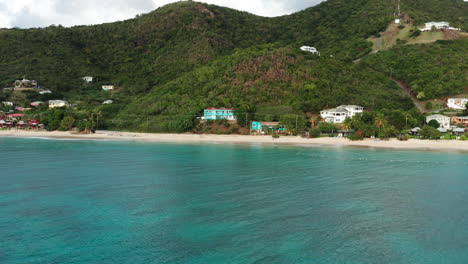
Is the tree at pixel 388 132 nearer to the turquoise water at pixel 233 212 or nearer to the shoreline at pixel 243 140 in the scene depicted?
the shoreline at pixel 243 140

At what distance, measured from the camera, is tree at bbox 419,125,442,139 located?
5947 cm

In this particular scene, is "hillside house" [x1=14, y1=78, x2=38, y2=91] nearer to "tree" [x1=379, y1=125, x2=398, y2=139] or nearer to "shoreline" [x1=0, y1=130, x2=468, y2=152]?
"shoreline" [x1=0, y1=130, x2=468, y2=152]

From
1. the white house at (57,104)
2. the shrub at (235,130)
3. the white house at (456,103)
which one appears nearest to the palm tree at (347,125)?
the shrub at (235,130)

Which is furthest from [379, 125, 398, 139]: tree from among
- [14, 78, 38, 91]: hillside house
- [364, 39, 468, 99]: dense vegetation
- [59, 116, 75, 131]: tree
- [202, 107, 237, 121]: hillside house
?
[14, 78, 38, 91]: hillside house

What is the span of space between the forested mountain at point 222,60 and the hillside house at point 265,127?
4585 mm

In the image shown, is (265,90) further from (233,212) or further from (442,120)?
(233,212)

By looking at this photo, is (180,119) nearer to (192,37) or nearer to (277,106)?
(277,106)

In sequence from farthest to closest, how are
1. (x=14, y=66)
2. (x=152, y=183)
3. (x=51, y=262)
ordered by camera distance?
Answer: (x=14, y=66), (x=152, y=183), (x=51, y=262)

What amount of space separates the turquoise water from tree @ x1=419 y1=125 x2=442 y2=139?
60.1 ft

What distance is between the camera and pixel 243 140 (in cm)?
6725

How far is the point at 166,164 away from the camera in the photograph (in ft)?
136

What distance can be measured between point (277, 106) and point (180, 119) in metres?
20.0

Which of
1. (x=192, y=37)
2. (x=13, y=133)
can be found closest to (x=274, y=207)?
(x=13, y=133)

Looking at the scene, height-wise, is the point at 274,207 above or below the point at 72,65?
below
